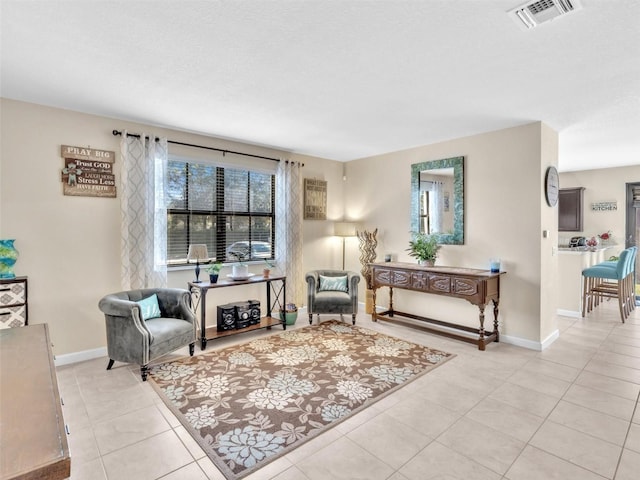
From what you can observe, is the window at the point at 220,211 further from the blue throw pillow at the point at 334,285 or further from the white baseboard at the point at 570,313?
the white baseboard at the point at 570,313

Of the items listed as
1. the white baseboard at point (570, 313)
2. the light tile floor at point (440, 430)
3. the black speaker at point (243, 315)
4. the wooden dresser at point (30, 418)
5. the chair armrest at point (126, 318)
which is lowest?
the light tile floor at point (440, 430)

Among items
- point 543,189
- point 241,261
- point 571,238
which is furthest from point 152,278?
point 571,238

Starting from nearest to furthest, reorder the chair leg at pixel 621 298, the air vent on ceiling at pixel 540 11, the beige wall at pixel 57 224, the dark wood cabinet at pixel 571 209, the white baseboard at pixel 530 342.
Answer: the air vent on ceiling at pixel 540 11, the beige wall at pixel 57 224, the white baseboard at pixel 530 342, the chair leg at pixel 621 298, the dark wood cabinet at pixel 571 209

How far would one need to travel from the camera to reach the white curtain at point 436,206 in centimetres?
465

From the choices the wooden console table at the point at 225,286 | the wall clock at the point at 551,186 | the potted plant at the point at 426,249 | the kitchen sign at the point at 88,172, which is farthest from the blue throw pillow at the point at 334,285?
the kitchen sign at the point at 88,172

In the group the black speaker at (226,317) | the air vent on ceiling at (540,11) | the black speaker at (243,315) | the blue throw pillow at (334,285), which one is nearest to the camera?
the air vent on ceiling at (540,11)

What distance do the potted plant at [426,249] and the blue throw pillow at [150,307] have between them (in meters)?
3.31

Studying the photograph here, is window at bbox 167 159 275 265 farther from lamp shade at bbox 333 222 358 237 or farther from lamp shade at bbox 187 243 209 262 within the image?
lamp shade at bbox 333 222 358 237

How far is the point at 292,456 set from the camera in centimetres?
203

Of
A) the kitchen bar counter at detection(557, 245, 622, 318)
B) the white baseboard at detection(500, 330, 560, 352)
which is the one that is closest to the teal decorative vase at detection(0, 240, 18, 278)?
the white baseboard at detection(500, 330, 560, 352)

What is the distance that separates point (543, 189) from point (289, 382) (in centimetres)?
346

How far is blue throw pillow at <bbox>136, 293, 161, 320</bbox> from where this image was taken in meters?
3.40

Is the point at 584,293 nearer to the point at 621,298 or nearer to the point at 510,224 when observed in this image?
the point at 621,298

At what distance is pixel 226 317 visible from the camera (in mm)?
4148
